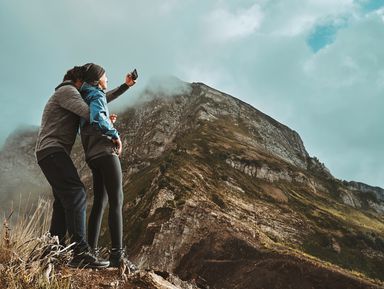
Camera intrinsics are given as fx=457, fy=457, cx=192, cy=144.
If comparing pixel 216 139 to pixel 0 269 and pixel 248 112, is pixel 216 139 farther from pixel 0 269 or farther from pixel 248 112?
pixel 0 269

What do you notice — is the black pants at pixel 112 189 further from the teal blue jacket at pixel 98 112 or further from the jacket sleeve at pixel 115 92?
the jacket sleeve at pixel 115 92

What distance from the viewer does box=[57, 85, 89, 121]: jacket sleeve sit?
17.8 ft

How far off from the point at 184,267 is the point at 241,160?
35610 mm

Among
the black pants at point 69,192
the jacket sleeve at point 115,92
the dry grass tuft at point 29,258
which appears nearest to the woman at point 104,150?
the black pants at point 69,192

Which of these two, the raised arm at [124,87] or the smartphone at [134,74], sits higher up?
the smartphone at [134,74]

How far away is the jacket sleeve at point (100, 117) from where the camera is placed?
5373mm

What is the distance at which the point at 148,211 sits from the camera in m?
52.2

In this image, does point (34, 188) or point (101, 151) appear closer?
point (101, 151)

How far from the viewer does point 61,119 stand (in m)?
5.60

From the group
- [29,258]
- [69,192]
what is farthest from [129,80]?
[29,258]

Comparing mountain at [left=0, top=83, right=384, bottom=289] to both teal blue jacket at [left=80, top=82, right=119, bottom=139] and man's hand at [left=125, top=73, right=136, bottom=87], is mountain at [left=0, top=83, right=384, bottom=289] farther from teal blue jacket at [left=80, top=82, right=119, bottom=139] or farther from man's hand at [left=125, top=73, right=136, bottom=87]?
teal blue jacket at [left=80, top=82, right=119, bottom=139]

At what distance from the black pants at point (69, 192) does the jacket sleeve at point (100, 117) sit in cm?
55

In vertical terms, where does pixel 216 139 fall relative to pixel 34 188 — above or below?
above

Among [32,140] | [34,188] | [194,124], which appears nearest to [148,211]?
[194,124]
